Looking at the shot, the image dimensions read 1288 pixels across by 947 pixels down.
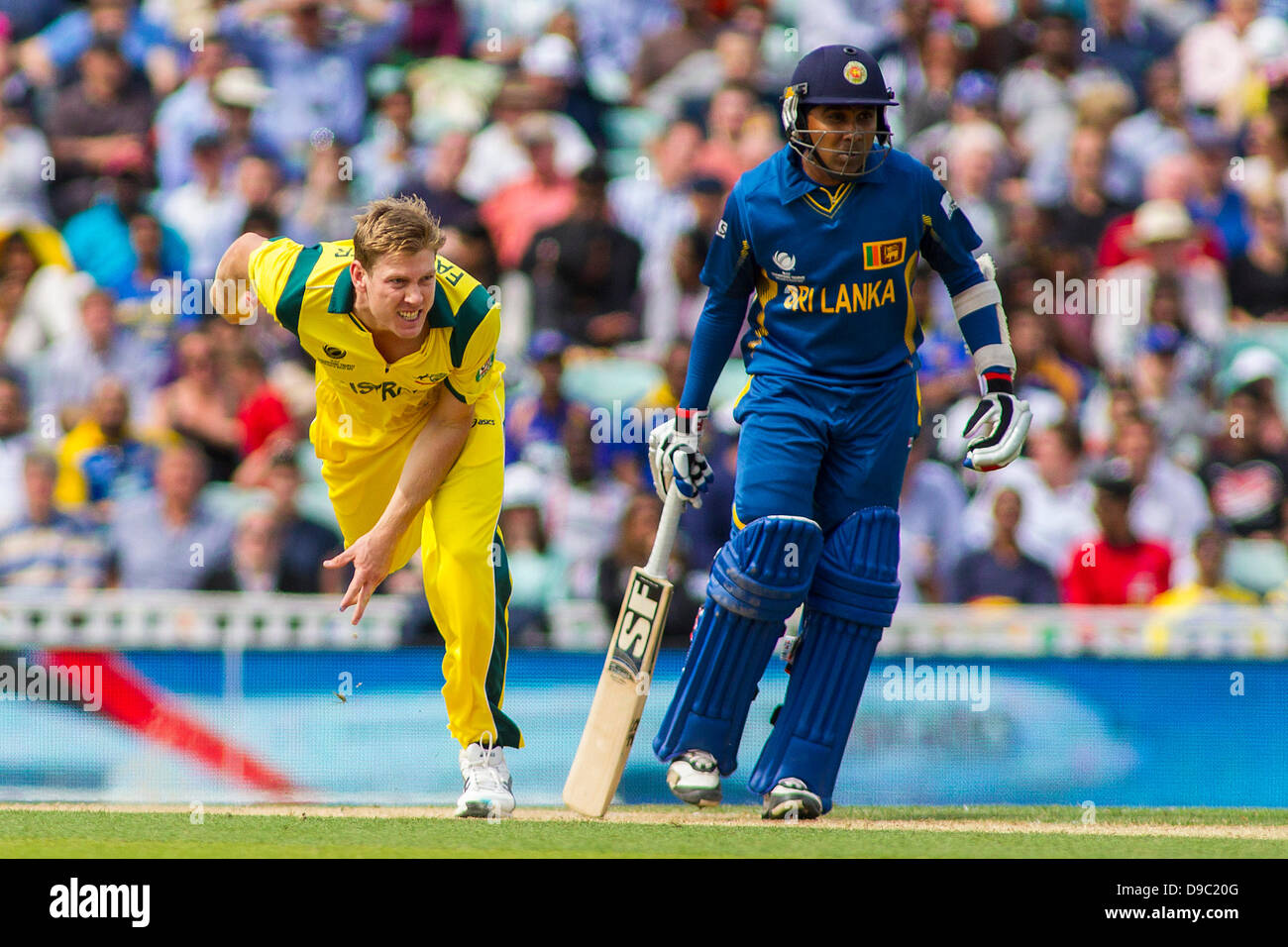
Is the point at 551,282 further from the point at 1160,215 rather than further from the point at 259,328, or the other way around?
the point at 1160,215

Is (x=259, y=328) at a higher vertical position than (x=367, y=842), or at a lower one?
higher

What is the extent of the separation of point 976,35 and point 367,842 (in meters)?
7.18

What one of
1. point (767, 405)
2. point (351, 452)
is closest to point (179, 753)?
point (351, 452)

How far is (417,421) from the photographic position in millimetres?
5438

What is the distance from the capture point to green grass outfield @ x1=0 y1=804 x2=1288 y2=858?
432 centimetres

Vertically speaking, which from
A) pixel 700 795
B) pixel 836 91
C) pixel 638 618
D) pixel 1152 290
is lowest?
pixel 700 795

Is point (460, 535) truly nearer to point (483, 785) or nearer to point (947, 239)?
point (483, 785)

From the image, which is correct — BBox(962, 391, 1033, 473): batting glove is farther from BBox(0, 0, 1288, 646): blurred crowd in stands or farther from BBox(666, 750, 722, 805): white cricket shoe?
BBox(0, 0, 1288, 646): blurred crowd in stands

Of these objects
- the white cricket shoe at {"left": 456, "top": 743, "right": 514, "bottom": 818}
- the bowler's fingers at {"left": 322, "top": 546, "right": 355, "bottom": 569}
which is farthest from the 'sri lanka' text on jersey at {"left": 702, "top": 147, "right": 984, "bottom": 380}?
the white cricket shoe at {"left": 456, "top": 743, "right": 514, "bottom": 818}

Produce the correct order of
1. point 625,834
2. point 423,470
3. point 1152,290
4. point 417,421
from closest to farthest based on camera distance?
point 625,834 < point 423,470 < point 417,421 < point 1152,290

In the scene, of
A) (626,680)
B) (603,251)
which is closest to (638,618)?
(626,680)

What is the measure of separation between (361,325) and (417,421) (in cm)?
52

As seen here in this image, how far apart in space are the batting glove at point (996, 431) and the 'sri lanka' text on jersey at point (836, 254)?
28 cm

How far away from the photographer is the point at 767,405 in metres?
5.19
